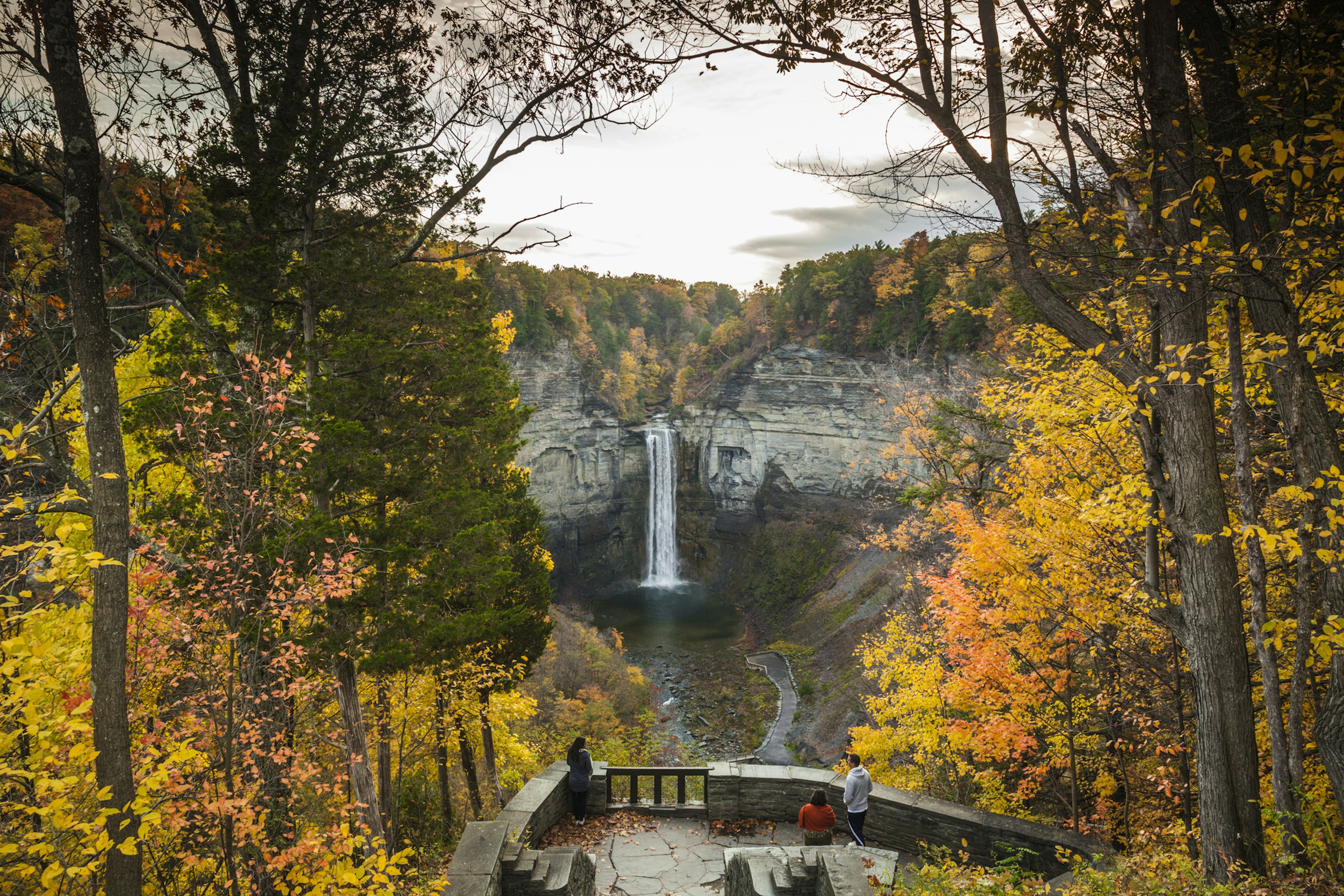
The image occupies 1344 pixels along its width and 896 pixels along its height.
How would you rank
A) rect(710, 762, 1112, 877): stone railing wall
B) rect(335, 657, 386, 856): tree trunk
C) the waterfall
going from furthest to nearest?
1. the waterfall
2. rect(335, 657, 386, 856): tree trunk
3. rect(710, 762, 1112, 877): stone railing wall

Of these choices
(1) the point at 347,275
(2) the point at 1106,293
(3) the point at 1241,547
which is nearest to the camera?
(2) the point at 1106,293

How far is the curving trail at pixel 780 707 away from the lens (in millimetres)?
22969

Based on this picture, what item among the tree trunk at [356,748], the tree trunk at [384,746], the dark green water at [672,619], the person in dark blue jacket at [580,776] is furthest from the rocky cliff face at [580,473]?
the person in dark blue jacket at [580,776]

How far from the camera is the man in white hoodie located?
291 inches

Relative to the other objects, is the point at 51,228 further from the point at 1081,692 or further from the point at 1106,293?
the point at 1081,692

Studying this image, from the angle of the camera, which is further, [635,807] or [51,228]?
[51,228]

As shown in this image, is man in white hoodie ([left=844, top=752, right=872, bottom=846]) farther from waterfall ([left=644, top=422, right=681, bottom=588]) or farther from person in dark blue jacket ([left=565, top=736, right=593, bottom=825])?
waterfall ([left=644, top=422, right=681, bottom=588])

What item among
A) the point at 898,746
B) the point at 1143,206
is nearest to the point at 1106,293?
the point at 1143,206

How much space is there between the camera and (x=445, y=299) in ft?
31.8

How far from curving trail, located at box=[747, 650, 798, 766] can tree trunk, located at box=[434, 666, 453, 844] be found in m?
9.78

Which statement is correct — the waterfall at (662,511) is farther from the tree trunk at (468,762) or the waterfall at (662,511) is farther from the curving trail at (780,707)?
the tree trunk at (468,762)

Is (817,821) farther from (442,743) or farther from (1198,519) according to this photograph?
(442,743)

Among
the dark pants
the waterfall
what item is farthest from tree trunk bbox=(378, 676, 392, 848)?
the waterfall

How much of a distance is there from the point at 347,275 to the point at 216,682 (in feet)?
16.4
